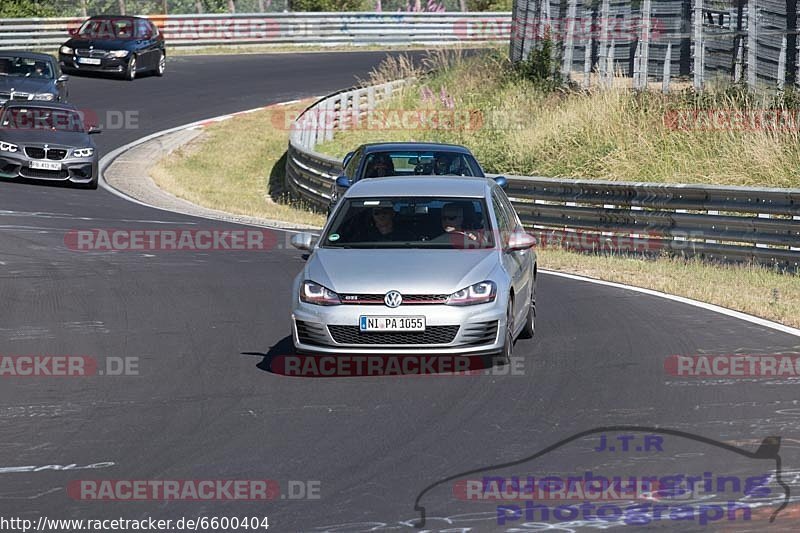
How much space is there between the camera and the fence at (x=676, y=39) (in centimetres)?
2698

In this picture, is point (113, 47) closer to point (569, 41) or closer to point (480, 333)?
point (569, 41)

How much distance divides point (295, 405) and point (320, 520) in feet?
9.56

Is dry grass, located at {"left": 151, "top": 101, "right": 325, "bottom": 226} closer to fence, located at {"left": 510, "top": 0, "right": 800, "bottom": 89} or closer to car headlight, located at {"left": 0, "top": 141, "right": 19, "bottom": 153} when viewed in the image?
car headlight, located at {"left": 0, "top": 141, "right": 19, "bottom": 153}

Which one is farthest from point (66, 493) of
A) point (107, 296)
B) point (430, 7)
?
point (430, 7)

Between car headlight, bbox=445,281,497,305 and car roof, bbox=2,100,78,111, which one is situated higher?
car headlight, bbox=445,281,497,305

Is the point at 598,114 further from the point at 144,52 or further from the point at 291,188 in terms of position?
the point at 144,52

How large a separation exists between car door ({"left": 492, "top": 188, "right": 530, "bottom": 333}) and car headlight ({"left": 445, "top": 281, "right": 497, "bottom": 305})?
439mm

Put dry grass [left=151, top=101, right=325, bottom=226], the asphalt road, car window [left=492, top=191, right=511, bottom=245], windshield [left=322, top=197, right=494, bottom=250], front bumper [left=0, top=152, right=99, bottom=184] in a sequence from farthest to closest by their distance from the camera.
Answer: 1. dry grass [left=151, top=101, right=325, bottom=226]
2. front bumper [left=0, top=152, right=99, bottom=184]
3. car window [left=492, top=191, right=511, bottom=245]
4. windshield [left=322, top=197, right=494, bottom=250]
5. the asphalt road

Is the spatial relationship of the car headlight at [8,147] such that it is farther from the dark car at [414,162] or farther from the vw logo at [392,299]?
the vw logo at [392,299]

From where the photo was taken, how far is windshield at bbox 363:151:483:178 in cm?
1781

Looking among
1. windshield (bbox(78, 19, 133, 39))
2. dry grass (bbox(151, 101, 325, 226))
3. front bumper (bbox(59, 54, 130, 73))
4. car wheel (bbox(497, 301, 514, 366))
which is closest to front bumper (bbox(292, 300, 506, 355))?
car wheel (bbox(497, 301, 514, 366))

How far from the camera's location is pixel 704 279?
16500 millimetres

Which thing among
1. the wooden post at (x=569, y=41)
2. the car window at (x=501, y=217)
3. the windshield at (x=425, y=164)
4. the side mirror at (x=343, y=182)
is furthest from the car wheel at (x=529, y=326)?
the wooden post at (x=569, y=41)

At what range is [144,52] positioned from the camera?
42219mm
